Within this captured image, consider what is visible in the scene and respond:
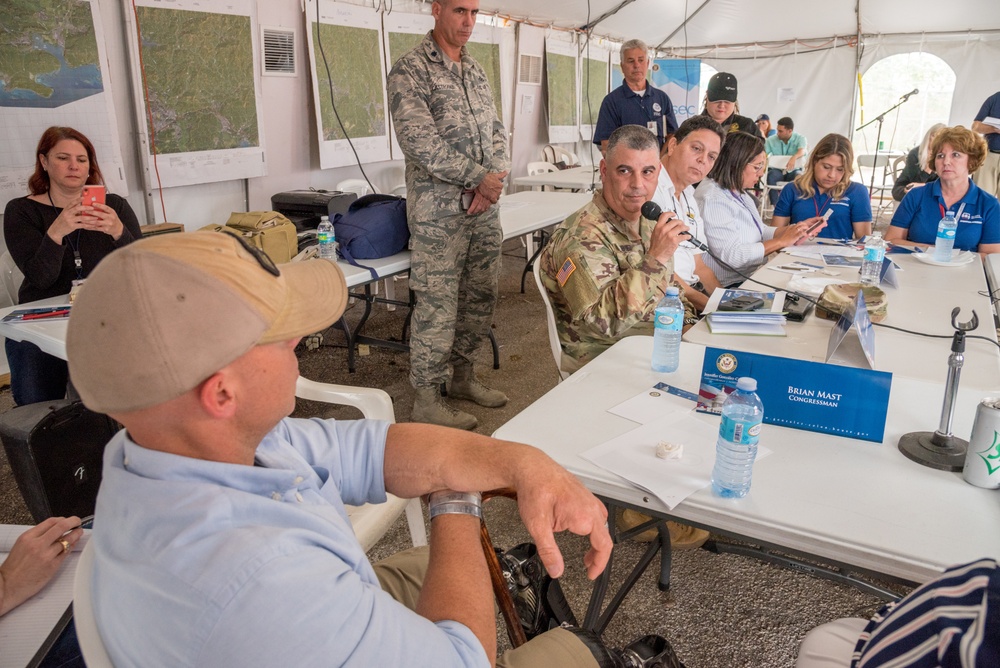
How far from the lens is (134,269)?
670mm

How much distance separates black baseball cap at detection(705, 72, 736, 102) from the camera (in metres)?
4.51

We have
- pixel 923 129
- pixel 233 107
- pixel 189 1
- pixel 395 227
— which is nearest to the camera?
pixel 395 227

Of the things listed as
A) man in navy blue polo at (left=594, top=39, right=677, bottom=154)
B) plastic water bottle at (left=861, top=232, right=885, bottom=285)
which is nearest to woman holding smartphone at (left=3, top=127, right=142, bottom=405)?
plastic water bottle at (left=861, top=232, right=885, bottom=285)

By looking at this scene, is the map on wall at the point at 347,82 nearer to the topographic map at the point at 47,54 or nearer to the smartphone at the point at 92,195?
the topographic map at the point at 47,54

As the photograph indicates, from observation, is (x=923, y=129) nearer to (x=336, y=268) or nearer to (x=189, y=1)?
(x=189, y=1)

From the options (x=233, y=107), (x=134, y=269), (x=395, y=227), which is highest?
(x=233, y=107)

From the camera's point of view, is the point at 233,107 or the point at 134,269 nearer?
the point at 134,269

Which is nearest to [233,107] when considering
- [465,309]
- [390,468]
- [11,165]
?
[11,165]

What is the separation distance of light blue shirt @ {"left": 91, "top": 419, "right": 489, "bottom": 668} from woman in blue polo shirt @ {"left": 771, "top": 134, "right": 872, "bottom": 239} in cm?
365

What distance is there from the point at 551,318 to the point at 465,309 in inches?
45.5

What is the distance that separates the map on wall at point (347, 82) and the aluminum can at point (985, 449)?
4539mm

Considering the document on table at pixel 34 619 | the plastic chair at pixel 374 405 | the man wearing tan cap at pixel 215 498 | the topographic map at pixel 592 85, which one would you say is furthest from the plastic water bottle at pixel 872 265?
the topographic map at pixel 592 85

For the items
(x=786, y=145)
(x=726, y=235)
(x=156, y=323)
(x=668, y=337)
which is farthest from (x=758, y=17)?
(x=156, y=323)

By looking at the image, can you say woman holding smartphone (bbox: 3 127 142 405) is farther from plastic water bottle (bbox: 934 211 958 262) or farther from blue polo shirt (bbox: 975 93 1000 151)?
blue polo shirt (bbox: 975 93 1000 151)
